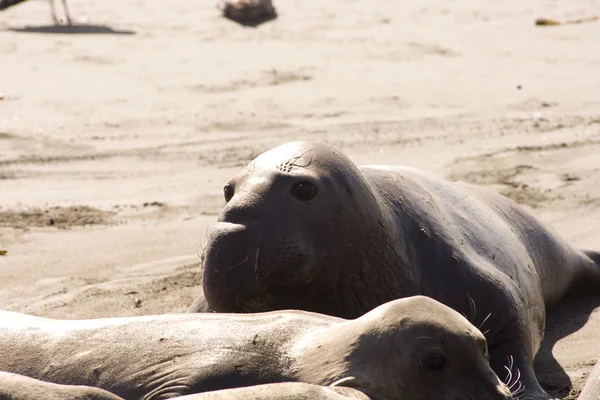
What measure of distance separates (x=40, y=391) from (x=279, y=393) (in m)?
0.65

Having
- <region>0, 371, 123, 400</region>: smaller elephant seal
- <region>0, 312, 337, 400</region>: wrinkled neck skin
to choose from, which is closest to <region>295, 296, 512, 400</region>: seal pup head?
<region>0, 312, 337, 400</region>: wrinkled neck skin

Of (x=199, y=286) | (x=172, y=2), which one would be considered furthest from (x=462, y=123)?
(x=172, y=2)

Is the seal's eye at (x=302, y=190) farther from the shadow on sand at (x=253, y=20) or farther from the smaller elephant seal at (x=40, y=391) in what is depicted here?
the shadow on sand at (x=253, y=20)

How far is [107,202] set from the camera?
8.32 m

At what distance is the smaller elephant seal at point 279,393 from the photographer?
3.28m

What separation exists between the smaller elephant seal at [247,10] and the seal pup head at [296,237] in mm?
9409

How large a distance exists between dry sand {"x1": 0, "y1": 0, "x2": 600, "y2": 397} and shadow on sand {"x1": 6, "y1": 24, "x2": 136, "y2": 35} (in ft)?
0.23

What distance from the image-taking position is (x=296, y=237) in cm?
471

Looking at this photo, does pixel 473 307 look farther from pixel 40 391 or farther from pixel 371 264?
pixel 40 391

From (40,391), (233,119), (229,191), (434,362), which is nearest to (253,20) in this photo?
(233,119)

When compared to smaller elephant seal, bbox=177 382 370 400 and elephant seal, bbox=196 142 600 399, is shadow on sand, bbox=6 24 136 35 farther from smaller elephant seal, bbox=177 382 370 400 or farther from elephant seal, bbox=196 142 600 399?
smaller elephant seal, bbox=177 382 370 400

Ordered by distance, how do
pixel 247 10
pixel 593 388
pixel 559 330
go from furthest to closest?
pixel 247 10
pixel 559 330
pixel 593 388

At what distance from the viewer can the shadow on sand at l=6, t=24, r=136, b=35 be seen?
13.7 meters

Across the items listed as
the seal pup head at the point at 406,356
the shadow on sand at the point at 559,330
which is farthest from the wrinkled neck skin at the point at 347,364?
the shadow on sand at the point at 559,330
